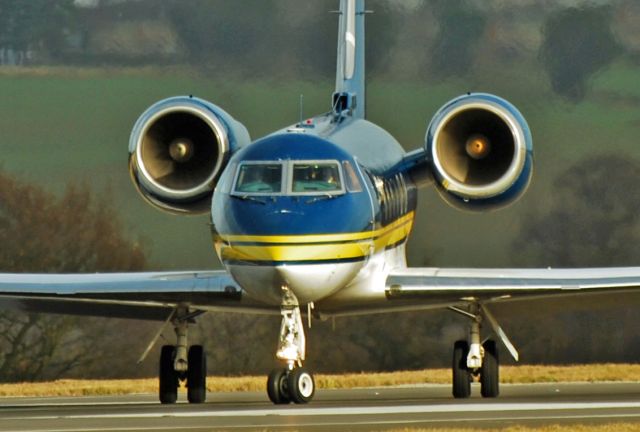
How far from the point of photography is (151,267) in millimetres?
36781

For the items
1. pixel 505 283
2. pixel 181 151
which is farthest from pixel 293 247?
pixel 181 151

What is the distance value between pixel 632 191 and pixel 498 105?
8516 mm

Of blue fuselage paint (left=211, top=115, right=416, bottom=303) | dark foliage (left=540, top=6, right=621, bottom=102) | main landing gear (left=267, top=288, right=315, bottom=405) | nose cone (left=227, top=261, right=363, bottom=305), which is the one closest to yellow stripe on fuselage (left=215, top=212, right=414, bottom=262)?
blue fuselage paint (left=211, top=115, right=416, bottom=303)

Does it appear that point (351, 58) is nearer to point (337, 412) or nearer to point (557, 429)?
point (337, 412)

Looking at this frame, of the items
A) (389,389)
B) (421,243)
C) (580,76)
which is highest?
(580,76)

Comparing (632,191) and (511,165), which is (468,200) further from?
(632,191)

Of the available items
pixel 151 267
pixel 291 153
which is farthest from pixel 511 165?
pixel 151 267

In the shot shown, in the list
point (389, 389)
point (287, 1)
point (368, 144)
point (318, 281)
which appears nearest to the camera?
point (318, 281)

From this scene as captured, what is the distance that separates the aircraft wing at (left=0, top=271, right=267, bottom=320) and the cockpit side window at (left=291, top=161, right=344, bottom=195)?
256 centimetres

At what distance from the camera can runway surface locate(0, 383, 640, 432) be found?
21719 mm

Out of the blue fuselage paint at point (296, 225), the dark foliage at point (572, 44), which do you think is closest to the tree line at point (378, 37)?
the dark foliage at point (572, 44)

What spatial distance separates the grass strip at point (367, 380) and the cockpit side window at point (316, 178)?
25.2 feet

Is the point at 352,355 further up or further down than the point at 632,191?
further down

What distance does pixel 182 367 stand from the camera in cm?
2947
